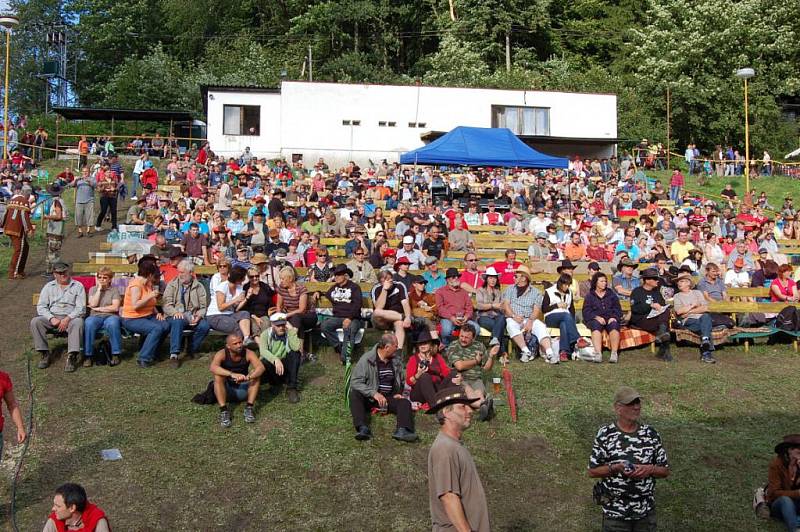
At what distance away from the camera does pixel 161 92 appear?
150 ft

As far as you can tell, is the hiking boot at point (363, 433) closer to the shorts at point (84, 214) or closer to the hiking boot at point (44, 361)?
the hiking boot at point (44, 361)

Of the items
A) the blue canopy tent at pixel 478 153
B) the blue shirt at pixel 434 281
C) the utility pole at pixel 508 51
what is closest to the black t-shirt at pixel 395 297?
the blue shirt at pixel 434 281

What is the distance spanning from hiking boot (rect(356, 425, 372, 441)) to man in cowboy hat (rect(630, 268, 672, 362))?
487 centimetres

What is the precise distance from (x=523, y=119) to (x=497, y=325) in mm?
25824

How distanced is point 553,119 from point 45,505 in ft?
104

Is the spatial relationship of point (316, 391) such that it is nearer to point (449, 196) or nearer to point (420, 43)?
point (449, 196)

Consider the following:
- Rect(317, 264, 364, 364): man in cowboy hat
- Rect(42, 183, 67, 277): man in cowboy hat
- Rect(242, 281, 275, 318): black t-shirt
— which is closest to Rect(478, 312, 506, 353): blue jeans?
Rect(317, 264, 364, 364): man in cowboy hat


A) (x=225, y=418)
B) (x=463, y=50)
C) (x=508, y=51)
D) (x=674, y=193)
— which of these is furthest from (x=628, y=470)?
(x=508, y=51)

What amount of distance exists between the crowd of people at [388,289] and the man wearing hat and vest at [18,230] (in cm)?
4

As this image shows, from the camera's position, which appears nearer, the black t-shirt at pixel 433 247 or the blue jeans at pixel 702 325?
the blue jeans at pixel 702 325

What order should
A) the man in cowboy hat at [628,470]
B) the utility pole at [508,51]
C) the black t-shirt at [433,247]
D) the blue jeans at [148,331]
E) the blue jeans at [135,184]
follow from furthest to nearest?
the utility pole at [508,51], the blue jeans at [135,184], the black t-shirt at [433,247], the blue jeans at [148,331], the man in cowboy hat at [628,470]

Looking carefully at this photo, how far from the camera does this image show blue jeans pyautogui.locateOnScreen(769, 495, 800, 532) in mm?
6509

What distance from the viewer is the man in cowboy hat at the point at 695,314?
11337mm

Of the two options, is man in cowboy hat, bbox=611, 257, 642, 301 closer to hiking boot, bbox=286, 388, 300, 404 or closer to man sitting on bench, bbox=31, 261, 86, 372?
hiking boot, bbox=286, 388, 300, 404
